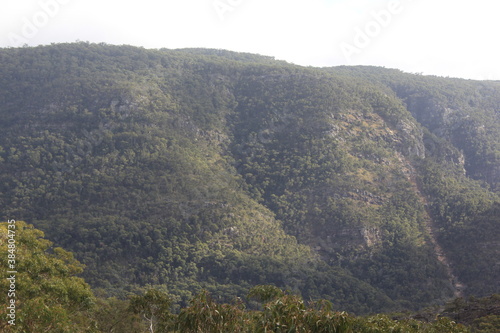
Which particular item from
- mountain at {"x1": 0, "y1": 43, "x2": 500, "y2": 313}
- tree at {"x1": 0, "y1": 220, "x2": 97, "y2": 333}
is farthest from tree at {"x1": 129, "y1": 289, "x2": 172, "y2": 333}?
mountain at {"x1": 0, "y1": 43, "x2": 500, "y2": 313}

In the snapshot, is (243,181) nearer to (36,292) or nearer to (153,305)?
(153,305)

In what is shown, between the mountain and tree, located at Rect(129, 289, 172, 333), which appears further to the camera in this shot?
the mountain

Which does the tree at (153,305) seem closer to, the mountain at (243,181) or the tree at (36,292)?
the tree at (36,292)

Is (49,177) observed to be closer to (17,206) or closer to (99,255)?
(17,206)

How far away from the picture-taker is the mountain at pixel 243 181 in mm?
98125

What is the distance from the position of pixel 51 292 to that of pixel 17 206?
3189 inches

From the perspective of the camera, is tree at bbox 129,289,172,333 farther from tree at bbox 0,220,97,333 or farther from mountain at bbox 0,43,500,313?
mountain at bbox 0,43,500,313

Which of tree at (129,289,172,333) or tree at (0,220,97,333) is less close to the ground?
tree at (0,220,97,333)

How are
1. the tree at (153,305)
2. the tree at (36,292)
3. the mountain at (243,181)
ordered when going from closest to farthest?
the tree at (36,292)
the tree at (153,305)
the mountain at (243,181)

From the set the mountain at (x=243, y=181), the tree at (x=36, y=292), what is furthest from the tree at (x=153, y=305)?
Result: the mountain at (x=243, y=181)

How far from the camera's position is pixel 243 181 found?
12788 centimetres

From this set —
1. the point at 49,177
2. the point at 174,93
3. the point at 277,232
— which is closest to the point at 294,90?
the point at 174,93

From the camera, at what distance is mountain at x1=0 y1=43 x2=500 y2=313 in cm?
9812

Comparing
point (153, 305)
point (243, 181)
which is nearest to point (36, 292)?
point (153, 305)
